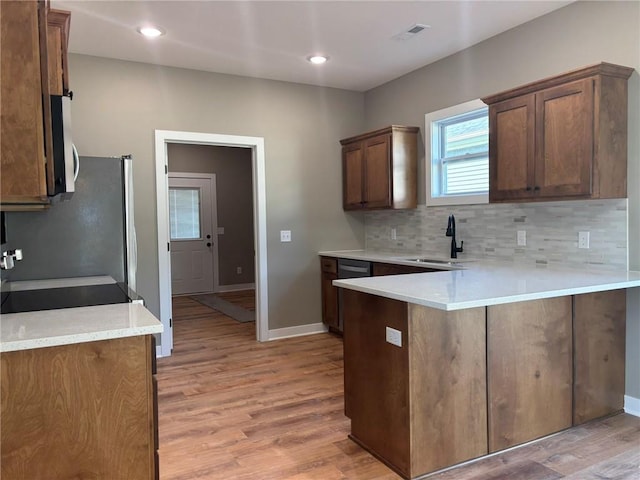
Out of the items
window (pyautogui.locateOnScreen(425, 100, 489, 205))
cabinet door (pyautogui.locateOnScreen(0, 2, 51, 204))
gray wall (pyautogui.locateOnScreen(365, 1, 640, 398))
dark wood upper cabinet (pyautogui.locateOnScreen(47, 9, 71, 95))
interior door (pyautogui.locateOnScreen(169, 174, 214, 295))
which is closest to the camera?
cabinet door (pyautogui.locateOnScreen(0, 2, 51, 204))

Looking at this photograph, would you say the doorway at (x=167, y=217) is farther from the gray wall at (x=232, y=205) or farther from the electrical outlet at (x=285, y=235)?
the gray wall at (x=232, y=205)

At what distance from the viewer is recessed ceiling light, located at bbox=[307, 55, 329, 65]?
4.15 metres

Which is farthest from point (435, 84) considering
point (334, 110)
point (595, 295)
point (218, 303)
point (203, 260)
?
point (203, 260)

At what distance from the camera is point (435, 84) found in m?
4.37

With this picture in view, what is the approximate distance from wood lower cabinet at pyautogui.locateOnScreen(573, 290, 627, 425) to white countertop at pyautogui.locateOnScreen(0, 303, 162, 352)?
7.65 feet

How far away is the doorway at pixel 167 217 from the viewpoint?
14.1 ft

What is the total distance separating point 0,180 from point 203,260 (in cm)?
695

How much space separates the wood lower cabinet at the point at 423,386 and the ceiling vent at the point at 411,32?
2240 millimetres

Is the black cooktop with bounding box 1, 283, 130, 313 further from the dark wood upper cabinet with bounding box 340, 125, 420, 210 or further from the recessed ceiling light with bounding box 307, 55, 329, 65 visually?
the dark wood upper cabinet with bounding box 340, 125, 420, 210

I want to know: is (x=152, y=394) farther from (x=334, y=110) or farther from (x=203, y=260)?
(x=203, y=260)

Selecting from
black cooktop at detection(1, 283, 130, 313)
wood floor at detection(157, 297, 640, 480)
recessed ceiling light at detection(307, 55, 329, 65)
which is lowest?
wood floor at detection(157, 297, 640, 480)

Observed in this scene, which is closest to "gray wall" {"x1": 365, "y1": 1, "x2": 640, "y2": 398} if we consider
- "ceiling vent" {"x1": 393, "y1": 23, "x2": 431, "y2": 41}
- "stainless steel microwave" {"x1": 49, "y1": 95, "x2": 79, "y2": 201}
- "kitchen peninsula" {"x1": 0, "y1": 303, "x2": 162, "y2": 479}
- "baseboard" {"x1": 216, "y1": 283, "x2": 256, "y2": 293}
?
"ceiling vent" {"x1": 393, "y1": 23, "x2": 431, "y2": 41}

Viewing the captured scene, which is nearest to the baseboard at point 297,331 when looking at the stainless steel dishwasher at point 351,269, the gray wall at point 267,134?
the gray wall at point 267,134

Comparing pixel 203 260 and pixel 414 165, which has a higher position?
pixel 414 165
